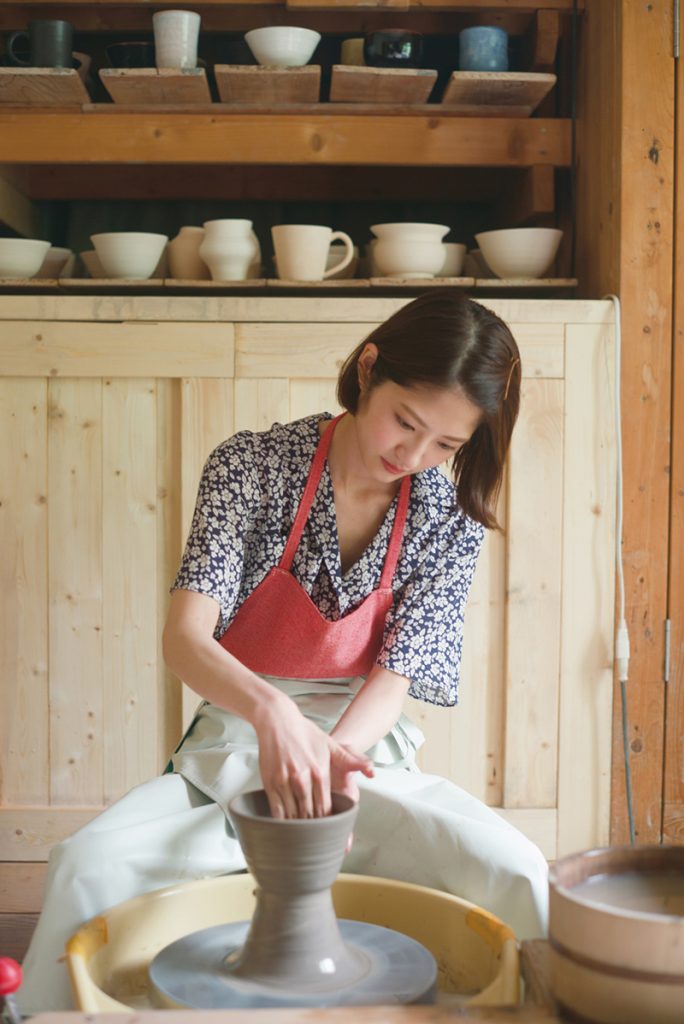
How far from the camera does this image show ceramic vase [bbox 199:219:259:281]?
8.21ft

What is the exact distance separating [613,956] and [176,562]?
5.61 ft

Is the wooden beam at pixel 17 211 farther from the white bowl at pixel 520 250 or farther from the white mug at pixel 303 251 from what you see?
the white bowl at pixel 520 250

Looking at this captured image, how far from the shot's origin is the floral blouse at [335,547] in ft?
5.69

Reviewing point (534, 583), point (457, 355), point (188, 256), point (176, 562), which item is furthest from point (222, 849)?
point (188, 256)

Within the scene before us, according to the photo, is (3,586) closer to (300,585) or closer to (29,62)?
(300,585)

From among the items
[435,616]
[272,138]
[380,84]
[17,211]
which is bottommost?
[435,616]

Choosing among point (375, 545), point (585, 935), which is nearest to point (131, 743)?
point (375, 545)

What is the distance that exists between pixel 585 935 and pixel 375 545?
961mm

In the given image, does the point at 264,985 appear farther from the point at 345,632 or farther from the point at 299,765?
the point at 345,632

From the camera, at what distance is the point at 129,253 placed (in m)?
2.53

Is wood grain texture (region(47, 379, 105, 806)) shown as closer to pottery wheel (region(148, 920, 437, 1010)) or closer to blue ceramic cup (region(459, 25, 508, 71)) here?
blue ceramic cup (region(459, 25, 508, 71))

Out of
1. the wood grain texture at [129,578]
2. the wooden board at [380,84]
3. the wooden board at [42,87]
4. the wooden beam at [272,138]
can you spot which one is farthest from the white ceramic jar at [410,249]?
the wooden board at [42,87]

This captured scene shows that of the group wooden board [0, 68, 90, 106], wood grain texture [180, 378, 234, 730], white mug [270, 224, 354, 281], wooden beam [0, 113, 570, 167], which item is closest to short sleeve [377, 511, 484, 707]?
wood grain texture [180, 378, 234, 730]

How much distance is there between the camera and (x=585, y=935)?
904 millimetres
